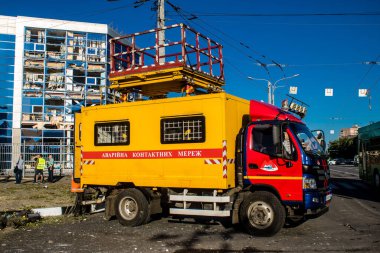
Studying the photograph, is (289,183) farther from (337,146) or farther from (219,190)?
(337,146)

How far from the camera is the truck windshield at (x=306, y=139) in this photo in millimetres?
8785

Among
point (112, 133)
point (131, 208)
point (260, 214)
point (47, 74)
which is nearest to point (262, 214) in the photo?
point (260, 214)

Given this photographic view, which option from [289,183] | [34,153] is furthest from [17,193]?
[289,183]

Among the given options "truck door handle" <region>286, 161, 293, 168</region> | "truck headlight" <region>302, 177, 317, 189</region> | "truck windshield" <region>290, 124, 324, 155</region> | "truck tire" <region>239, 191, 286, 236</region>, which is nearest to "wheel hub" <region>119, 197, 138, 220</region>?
"truck tire" <region>239, 191, 286, 236</region>

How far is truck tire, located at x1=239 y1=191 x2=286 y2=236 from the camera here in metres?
8.48

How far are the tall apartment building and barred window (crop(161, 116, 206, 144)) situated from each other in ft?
87.9

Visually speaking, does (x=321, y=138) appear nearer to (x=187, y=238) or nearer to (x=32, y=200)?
(x=187, y=238)

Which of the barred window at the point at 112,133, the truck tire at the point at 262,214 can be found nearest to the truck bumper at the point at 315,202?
the truck tire at the point at 262,214

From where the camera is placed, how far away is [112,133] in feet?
34.7

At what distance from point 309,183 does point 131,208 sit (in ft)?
14.4

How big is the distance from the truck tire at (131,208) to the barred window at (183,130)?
1.54m

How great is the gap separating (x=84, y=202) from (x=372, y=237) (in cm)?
711

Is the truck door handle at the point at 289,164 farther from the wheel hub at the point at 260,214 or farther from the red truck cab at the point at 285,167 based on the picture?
the wheel hub at the point at 260,214

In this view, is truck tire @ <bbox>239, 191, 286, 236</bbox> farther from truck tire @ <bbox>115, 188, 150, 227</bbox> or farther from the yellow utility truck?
truck tire @ <bbox>115, 188, 150, 227</bbox>
